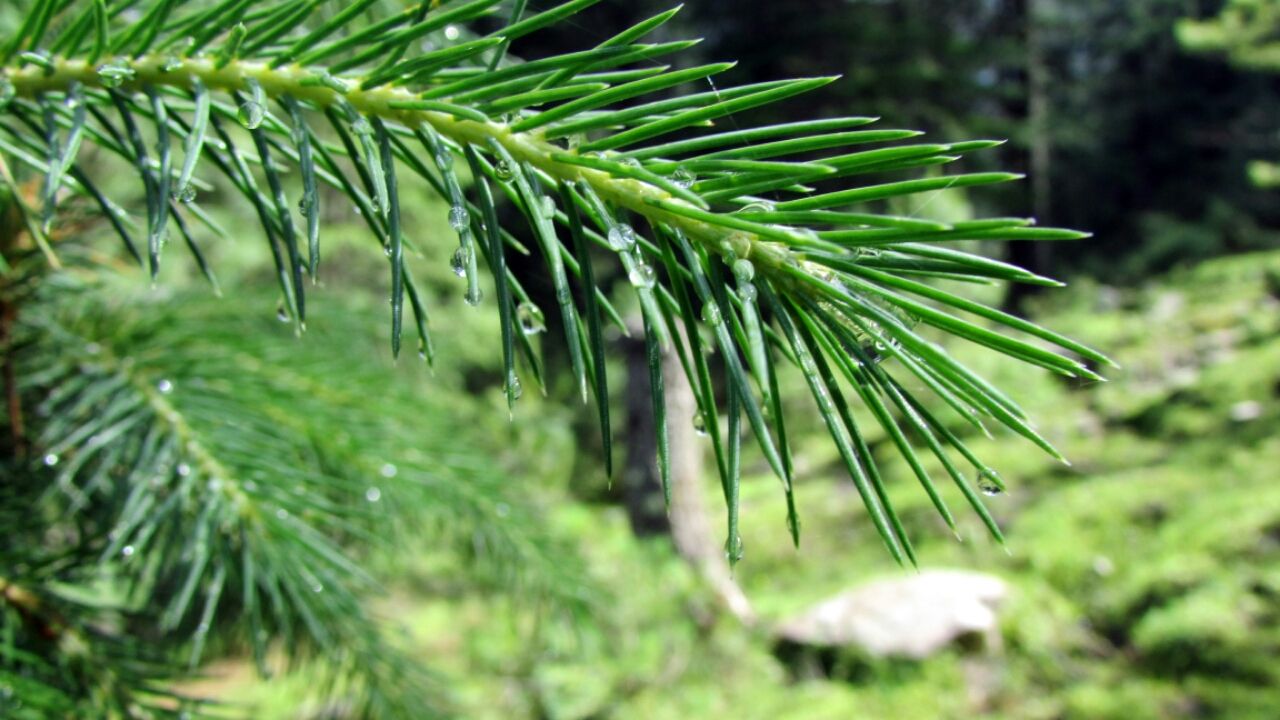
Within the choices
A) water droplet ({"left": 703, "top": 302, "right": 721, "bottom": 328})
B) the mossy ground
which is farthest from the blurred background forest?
water droplet ({"left": 703, "top": 302, "right": 721, "bottom": 328})

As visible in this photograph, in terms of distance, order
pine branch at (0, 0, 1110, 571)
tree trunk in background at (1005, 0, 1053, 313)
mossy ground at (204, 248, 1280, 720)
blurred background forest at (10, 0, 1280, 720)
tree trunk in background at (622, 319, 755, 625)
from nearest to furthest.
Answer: pine branch at (0, 0, 1110, 571)
blurred background forest at (10, 0, 1280, 720)
mossy ground at (204, 248, 1280, 720)
tree trunk in background at (622, 319, 755, 625)
tree trunk in background at (1005, 0, 1053, 313)

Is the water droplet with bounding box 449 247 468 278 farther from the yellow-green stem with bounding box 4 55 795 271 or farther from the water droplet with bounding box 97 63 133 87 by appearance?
the water droplet with bounding box 97 63 133 87

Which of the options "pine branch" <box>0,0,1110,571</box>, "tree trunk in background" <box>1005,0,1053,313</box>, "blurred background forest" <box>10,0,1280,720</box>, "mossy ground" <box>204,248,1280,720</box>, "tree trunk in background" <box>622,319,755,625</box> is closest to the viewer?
"pine branch" <box>0,0,1110,571</box>

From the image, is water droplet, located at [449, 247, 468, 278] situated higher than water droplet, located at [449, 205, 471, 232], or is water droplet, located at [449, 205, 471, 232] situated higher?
water droplet, located at [449, 205, 471, 232]

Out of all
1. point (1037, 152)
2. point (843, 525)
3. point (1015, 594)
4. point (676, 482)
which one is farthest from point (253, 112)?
point (1037, 152)

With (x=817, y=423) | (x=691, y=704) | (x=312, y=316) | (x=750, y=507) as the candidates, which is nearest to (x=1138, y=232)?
(x=817, y=423)

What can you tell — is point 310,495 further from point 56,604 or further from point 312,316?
point 312,316
